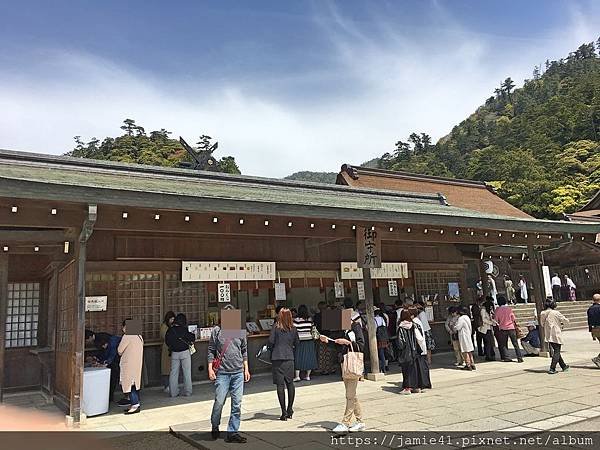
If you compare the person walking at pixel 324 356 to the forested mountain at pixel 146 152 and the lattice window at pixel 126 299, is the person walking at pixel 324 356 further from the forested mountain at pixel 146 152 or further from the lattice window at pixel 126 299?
the forested mountain at pixel 146 152

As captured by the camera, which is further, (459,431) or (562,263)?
(562,263)

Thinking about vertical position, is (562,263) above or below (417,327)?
above

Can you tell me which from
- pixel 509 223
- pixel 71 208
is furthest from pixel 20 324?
pixel 509 223

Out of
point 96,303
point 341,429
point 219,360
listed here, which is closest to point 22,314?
point 96,303

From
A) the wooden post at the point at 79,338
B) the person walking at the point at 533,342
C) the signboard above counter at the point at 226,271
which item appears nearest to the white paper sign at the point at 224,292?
the signboard above counter at the point at 226,271

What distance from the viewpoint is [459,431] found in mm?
5301

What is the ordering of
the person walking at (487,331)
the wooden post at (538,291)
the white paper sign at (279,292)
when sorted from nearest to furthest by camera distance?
the white paper sign at (279,292) → the person walking at (487,331) → the wooden post at (538,291)

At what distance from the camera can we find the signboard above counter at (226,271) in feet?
32.1

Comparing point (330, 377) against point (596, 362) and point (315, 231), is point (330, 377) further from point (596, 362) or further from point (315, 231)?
point (596, 362)

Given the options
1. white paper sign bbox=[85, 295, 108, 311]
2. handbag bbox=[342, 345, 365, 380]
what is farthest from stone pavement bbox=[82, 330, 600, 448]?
white paper sign bbox=[85, 295, 108, 311]

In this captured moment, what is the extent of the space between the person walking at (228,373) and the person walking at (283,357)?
0.72 m

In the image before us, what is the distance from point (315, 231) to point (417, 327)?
2.93 meters

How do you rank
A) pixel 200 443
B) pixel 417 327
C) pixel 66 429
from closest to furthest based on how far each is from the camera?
pixel 200 443
pixel 66 429
pixel 417 327

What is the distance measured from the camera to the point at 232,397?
550 cm
